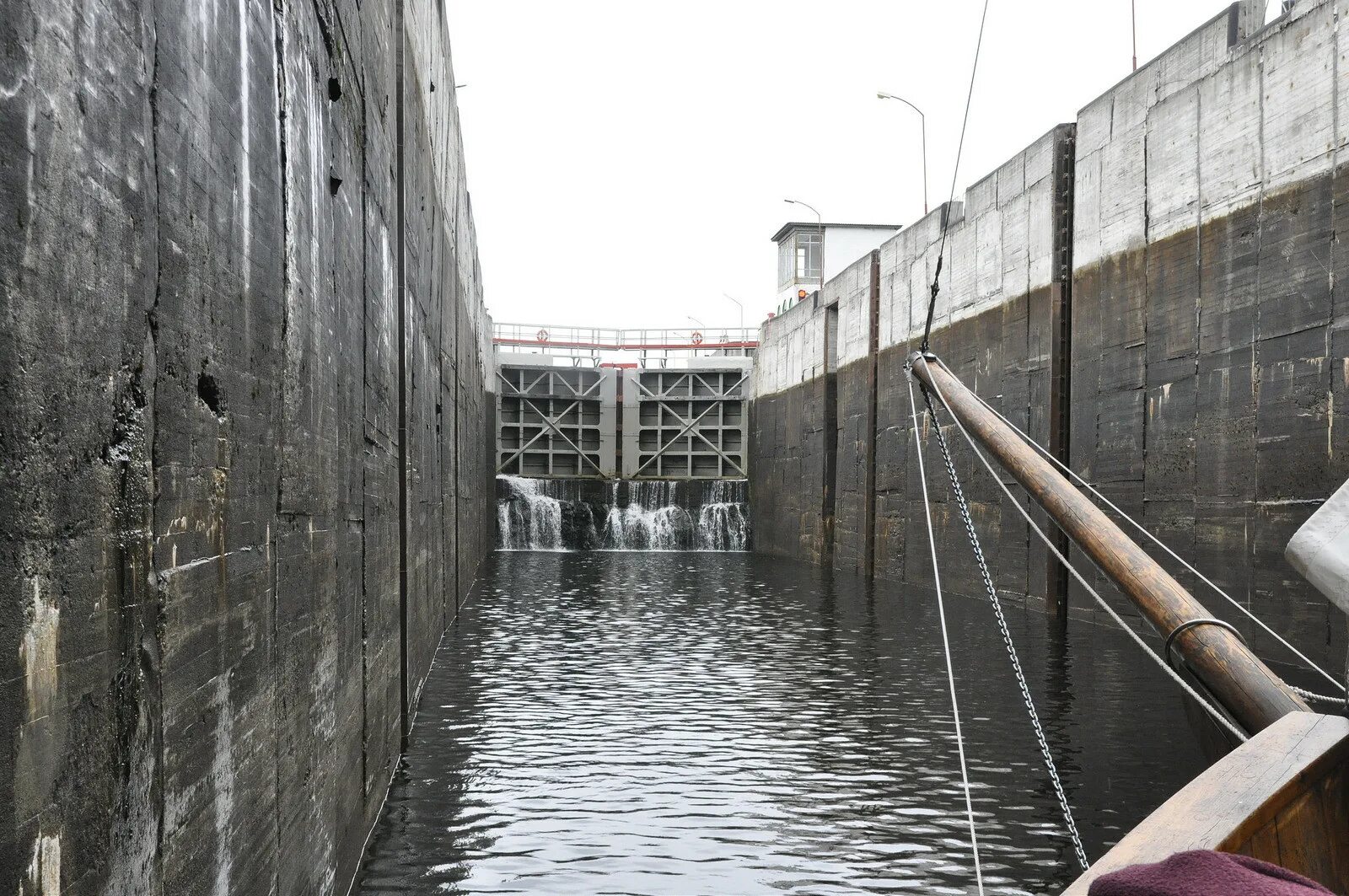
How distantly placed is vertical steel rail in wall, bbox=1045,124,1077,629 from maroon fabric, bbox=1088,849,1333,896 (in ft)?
39.8

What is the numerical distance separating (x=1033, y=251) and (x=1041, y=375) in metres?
1.69

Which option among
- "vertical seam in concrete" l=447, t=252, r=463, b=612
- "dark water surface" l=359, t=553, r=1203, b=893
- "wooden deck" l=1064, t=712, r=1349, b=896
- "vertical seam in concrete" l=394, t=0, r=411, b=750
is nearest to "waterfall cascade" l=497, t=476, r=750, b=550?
"vertical seam in concrete" l=447, t=252, r=463, b=612

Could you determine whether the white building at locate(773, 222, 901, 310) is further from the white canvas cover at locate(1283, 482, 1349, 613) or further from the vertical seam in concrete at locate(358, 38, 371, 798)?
the white canvas cover at locate(1283, 482, 1349, 613)

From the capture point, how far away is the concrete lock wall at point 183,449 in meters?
1.68

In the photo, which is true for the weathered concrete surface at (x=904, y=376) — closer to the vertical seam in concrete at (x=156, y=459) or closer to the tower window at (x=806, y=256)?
the vertical seam in concrete at (x=156, y=459)

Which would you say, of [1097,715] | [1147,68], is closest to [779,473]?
[1147,68]

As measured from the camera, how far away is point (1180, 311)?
11.2m

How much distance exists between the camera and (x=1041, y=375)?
14188 mm

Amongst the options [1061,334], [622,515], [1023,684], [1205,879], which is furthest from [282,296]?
[622,515]

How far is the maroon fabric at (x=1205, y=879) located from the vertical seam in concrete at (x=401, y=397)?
578cm

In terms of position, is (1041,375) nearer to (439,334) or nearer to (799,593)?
(799,593)

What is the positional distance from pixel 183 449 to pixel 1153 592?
12.6ft

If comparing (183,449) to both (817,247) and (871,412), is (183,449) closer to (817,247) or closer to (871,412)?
(871,412)

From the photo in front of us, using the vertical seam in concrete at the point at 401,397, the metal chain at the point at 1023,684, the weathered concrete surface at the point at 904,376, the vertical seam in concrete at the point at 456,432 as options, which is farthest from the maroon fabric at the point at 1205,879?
the weathered concrete surface at the point at 904,376
